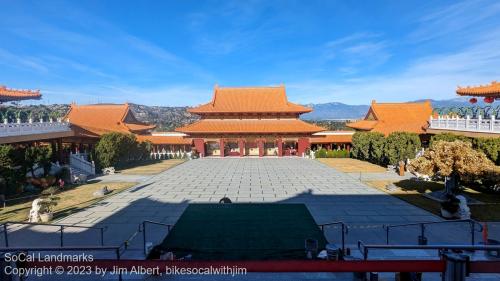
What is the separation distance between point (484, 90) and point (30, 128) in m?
34.2

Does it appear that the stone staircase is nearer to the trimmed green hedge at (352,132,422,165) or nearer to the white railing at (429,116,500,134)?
the trimmed green hedge at (352,132,422,165)

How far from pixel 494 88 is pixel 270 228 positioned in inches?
838

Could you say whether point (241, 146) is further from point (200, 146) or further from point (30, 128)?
point (30, 128)

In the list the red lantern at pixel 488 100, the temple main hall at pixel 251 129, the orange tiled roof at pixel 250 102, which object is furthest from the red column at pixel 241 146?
the red lantern at pixel 488 100

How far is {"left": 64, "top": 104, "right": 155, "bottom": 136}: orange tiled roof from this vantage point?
4166cm

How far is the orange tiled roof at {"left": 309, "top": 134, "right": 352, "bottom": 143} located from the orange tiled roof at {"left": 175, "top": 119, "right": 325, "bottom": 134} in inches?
72.7

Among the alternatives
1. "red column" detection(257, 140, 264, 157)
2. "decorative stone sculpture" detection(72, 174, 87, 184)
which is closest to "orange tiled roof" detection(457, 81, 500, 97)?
"red column" detection(257, 140, 264, 157)

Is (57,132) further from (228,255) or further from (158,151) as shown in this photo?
(228,255)

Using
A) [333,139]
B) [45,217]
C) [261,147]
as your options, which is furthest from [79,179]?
[333,139]

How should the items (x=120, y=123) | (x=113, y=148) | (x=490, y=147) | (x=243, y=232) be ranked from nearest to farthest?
(x=243, y=232) < (x=490, y=147) < (x=113, y=148) < (x=120, y=123)

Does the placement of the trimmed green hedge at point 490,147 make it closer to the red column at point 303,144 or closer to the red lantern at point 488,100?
the red lantern at point 488,100

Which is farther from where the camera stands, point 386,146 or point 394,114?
point 394,114

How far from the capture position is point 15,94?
78.6 ft

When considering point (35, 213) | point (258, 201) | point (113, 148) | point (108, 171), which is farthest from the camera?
point (113, 148)
